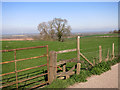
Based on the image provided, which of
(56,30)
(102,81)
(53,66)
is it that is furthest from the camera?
(56,30)

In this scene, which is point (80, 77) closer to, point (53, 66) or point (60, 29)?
point (53, 66)

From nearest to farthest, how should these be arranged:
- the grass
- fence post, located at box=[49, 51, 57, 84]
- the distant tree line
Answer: the grass, fence post, located at box=[49, 51, 57, 84], the distant tree line

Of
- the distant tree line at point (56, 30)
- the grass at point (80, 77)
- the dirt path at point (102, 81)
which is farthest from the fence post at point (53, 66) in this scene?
the distant tree line at point (56, 30)

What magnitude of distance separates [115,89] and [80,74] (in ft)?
5.48

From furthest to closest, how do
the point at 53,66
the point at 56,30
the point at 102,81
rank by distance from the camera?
1. the point at 56,30
2. the point at 102,81
3. the point at 53,66

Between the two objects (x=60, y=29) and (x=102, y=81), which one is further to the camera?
(x=60, y=29)

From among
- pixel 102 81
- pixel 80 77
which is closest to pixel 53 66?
pixel 80 77

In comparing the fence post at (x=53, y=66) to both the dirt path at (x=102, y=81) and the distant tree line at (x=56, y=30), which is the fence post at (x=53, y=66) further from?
the distant tree line at (x=56, y=30)

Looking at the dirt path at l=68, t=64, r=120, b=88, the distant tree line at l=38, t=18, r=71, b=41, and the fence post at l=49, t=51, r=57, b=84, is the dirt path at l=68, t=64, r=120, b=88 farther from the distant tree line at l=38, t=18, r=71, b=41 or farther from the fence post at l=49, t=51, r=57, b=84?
the distant tree line at l=38, t=18, r=71, b=41

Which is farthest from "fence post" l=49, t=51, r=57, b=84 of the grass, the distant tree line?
the distant tree line

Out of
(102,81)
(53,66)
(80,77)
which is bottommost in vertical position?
(102,81)

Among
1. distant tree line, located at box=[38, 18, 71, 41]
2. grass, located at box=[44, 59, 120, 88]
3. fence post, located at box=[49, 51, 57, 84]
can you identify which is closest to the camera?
grass, located at box=[44, 59, 120, 88]

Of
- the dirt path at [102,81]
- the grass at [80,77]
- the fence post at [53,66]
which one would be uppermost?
the fence post at [53,66]

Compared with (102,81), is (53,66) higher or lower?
higher
